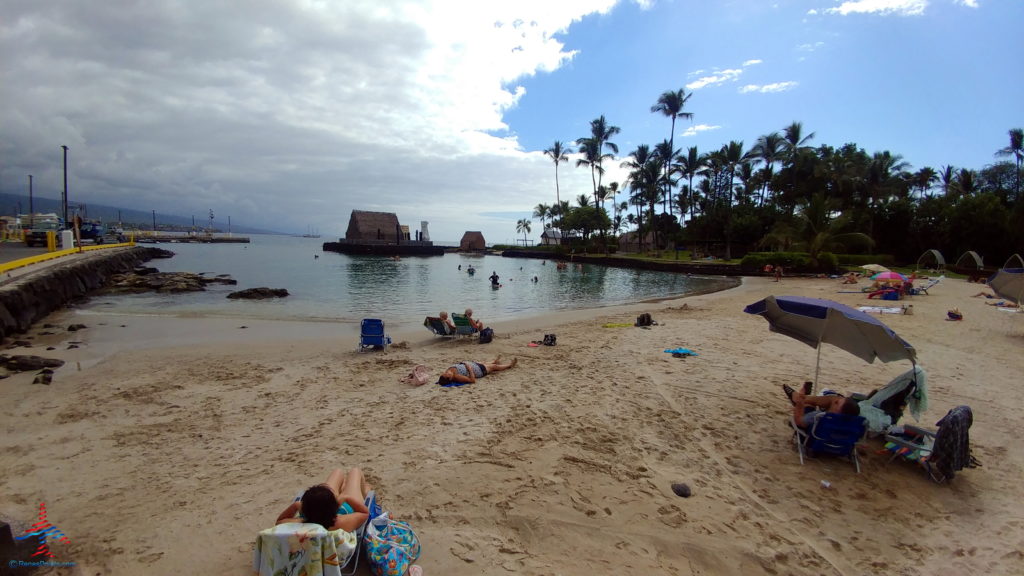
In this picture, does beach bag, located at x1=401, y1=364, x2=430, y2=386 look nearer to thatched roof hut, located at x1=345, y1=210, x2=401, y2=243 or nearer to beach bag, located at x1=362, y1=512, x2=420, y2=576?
beach bag, located at x1=362, y1=512, x2=420, y2=576

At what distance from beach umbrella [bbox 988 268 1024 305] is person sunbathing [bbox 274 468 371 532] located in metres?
15.2

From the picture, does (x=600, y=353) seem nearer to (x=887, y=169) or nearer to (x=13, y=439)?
(x=13, y=439)

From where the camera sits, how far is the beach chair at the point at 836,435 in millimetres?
4469

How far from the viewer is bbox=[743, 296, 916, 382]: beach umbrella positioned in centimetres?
459

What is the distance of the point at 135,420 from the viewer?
5.94 m

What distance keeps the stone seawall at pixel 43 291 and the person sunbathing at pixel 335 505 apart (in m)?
13.1

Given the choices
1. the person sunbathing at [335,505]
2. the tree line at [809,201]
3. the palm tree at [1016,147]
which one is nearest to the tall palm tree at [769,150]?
the tree line at [809,201]

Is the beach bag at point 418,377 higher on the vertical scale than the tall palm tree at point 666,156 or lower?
lower

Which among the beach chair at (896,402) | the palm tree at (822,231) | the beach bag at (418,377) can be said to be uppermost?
the palm tree at (822,231)

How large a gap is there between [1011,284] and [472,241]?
88867 millimetres

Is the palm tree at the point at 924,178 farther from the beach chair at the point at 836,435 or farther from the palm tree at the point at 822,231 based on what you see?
the beach chair at the point at 836,435

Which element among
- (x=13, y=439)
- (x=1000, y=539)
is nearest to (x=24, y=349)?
(x=13, y=439)

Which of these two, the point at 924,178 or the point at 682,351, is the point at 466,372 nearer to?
the point at 682,351

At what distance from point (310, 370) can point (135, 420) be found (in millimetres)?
2883
